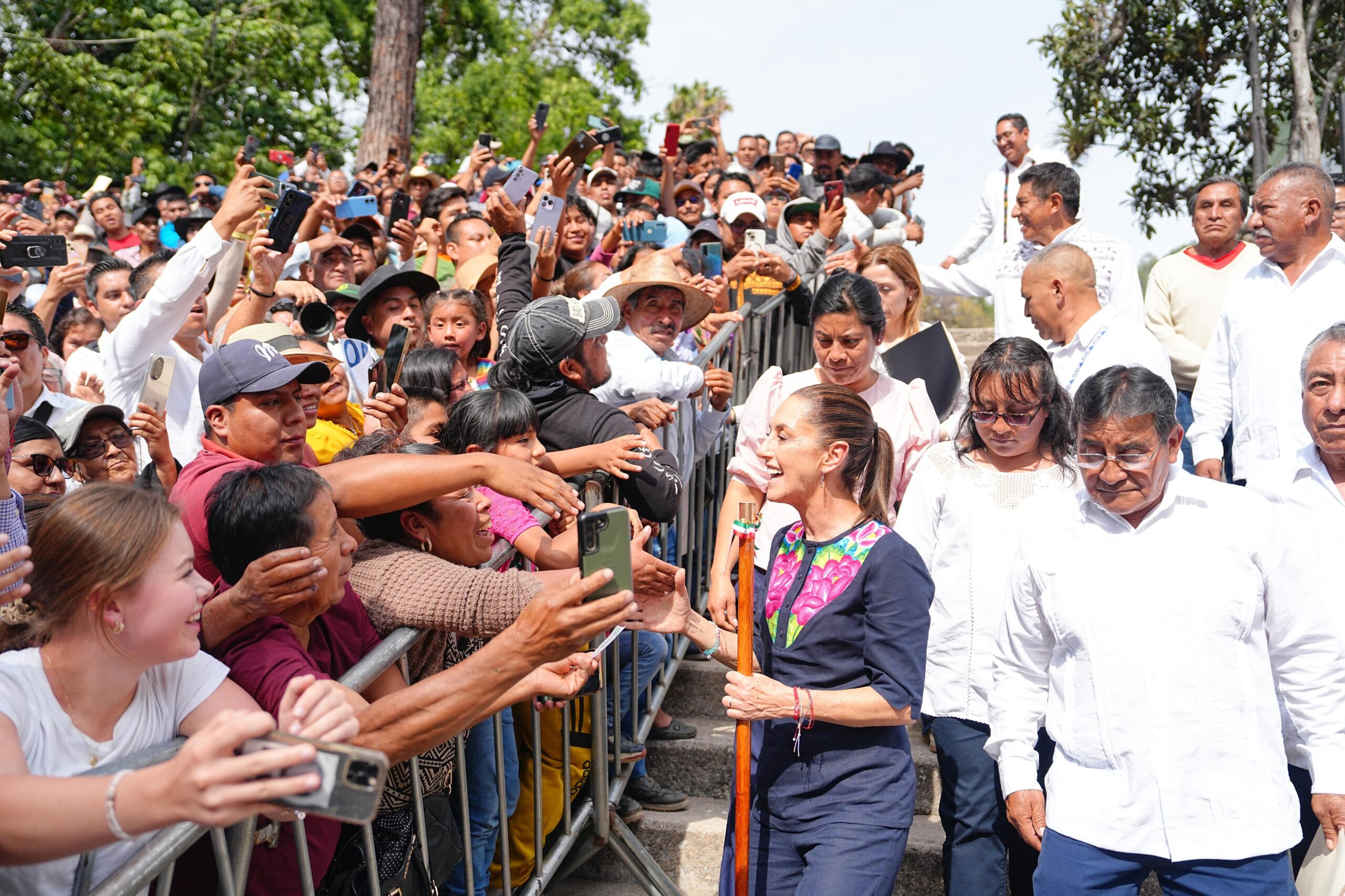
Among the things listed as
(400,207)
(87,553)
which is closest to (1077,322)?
(87,553)

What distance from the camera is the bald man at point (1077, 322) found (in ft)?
15.1

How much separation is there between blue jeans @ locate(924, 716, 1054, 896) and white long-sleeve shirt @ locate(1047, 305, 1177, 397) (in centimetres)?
148

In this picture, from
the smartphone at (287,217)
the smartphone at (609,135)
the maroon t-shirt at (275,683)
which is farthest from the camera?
the smartphone at (609,135)

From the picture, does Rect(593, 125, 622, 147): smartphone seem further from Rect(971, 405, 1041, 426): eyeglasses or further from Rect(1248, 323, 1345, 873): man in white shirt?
Rect(1248, 323, 1345, 873): man in white shirt

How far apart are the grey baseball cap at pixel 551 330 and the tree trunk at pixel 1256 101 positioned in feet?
33.0

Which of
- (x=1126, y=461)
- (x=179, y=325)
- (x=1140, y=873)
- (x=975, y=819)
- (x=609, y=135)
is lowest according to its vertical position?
(x=975, y=819)

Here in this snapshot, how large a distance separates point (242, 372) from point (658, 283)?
2112mm

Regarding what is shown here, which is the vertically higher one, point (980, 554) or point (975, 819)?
point (980, 554)

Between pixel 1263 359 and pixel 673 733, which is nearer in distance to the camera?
pixel 1263 359

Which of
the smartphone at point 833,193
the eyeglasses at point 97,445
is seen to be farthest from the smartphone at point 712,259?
the eyeglasses at point 97,445

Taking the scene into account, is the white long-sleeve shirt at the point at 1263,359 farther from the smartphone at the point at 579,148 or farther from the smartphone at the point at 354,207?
the smartphone at the point at 354,207

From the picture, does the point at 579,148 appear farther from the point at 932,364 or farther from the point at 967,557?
the point at 967,557

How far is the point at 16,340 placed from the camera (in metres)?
4.33

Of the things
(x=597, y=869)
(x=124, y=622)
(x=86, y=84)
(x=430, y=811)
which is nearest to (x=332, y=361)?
(x=430, y=811)
